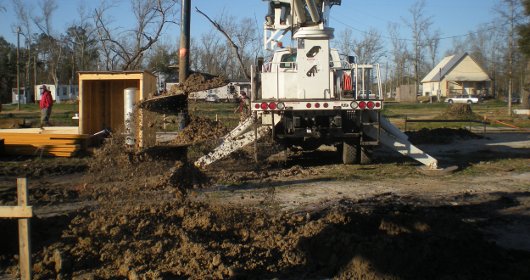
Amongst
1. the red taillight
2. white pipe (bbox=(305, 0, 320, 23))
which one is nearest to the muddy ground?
the red taillight

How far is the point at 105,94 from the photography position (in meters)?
17.8

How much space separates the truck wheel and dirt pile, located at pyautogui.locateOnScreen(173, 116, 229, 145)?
3068 millimetres

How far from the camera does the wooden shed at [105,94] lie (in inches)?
623

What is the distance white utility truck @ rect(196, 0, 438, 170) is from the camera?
11.6 metres

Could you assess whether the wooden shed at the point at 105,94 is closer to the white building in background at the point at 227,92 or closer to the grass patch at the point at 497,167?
the white building in background at the point at 227,92

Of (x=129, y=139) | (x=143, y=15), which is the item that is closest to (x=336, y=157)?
(x=129, y=139)

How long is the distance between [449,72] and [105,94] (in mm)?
85025

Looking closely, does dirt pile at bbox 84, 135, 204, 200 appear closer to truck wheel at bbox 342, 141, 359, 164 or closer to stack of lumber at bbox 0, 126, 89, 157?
truck wheel at bbox 342, 141, 359, 164

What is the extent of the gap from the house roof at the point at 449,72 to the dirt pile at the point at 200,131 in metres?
88.1

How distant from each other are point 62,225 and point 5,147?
852 centimetres

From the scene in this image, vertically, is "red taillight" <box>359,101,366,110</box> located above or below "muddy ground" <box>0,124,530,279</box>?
above

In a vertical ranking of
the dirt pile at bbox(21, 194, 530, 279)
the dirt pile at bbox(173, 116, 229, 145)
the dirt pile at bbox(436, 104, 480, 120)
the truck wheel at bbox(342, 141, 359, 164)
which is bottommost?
the dirt pile at bbox(21, 194, 530, 279)

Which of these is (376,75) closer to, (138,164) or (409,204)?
(409,204)

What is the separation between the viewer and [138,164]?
8227 millimetres
